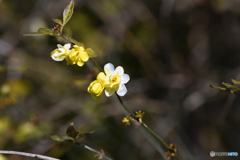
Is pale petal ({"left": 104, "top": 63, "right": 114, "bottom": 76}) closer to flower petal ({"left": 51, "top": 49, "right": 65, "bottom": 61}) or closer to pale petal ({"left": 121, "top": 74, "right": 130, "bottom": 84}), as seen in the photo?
pale petal ({"left": 121, "top": 74, "right": 130, "bottom": 84})

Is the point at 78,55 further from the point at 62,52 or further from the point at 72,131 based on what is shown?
the point at 72,131

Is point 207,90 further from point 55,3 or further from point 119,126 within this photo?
point 55,3

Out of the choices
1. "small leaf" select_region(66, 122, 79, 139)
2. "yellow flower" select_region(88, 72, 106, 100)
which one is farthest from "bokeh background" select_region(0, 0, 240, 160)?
"yellow flower" select_region(88, 72, 106, 100)

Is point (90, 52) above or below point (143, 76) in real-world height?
below

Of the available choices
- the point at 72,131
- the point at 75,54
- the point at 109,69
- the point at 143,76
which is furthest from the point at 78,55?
the point at 143,76

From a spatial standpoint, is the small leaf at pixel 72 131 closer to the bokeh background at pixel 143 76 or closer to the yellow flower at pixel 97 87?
the yellow flower at pixel 97 87
